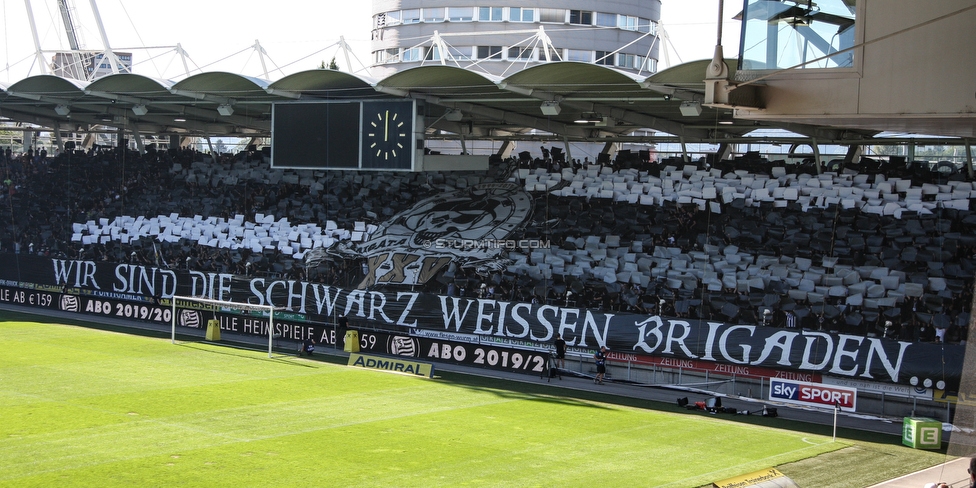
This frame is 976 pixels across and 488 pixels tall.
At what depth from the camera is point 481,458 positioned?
16578mm

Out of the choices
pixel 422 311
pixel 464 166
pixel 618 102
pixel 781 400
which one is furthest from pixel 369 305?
pixel 781 400

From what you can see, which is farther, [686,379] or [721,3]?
[686,379]

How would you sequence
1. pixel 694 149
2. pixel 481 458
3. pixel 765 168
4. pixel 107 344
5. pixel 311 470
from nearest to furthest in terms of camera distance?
pixel 311 470 → pixel 481 458 → pixel 107 344 → pixel 765 168 → pixel 694 149

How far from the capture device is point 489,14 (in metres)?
59.4

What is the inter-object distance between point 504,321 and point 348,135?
335 inches

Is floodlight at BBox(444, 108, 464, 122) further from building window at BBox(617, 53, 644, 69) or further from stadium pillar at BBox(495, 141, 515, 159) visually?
building window at BBox(617, 53, 644, 69)

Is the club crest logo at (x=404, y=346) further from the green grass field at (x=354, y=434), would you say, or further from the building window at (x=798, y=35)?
the building window at (x=798, y=35)

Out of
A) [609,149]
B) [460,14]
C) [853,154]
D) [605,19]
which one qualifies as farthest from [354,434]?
[605,19]

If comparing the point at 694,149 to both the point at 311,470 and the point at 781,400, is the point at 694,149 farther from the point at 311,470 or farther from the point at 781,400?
the point at 311,470

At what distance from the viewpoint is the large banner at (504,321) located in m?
22.3

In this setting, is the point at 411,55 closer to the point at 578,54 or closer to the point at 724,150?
the point at 578,54

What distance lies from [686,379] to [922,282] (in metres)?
6.67

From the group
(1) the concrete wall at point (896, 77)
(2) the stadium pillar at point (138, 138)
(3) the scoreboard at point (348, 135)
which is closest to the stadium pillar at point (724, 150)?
(3) the scoreboard at point (348, 135)

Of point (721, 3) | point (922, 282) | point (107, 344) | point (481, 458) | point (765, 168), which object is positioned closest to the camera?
point (721, 3)
